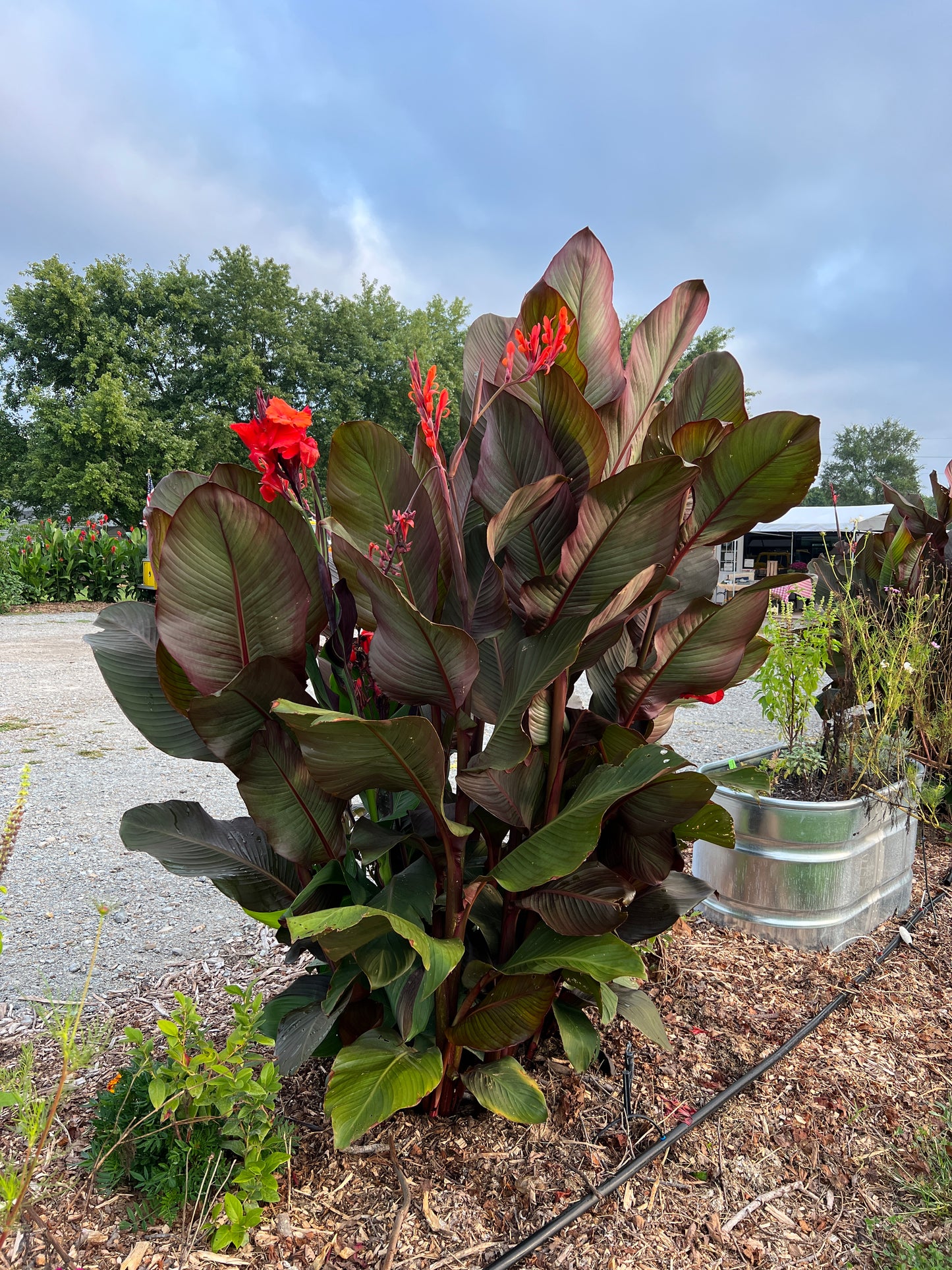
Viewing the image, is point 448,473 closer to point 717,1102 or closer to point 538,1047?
point 538,1047

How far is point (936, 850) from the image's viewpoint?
3906 mm

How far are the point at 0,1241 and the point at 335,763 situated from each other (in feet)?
3.16

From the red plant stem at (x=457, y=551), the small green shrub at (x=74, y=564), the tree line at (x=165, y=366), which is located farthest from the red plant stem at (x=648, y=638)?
the tree line at (x=165, y=366)

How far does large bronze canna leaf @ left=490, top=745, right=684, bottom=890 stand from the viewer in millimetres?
1338

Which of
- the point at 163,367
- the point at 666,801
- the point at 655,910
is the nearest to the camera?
the point at 666,801

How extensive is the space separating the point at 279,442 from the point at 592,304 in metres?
0.78

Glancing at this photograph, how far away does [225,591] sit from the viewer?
1292 millimetres

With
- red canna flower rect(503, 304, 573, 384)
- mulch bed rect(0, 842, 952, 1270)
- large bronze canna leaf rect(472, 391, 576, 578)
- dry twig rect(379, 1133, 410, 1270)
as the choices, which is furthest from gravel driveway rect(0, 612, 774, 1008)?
red canna flower rect(503, 304, 573, 384)

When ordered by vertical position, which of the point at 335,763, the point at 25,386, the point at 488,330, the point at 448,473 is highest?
the point at 25,386

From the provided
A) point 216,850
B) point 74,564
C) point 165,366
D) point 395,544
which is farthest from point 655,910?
point 165,366

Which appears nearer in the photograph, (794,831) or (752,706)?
(794,831)

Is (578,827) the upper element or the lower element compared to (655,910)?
upper

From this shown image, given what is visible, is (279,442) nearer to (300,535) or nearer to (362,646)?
(300,535)

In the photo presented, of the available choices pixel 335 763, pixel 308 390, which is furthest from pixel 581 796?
pixel 308 390
